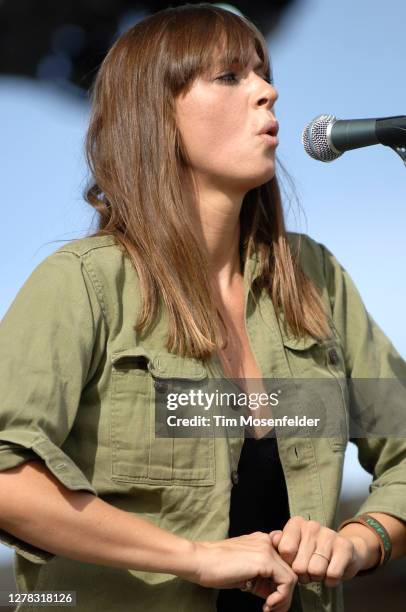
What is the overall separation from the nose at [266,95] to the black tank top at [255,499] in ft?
2.51

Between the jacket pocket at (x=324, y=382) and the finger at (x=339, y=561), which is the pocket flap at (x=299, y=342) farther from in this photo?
the finger at (x=339, y=561)

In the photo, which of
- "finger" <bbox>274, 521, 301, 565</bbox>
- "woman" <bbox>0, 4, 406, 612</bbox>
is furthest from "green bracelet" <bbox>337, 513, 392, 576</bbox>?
"finger" <bbox>274, 521, 301, 565</bbox>

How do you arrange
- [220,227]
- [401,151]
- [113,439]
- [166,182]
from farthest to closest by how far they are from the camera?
[220,227], [166,182], [113,439], [401,151]

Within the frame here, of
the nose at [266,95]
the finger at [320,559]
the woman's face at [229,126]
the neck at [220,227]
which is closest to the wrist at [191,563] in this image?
the finger at [320,559]

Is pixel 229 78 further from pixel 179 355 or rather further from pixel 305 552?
pixel 305 552

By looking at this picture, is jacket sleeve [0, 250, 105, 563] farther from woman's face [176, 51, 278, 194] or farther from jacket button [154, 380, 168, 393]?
woman's face [176, 51, 278, 194]

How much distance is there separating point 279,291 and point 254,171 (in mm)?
306

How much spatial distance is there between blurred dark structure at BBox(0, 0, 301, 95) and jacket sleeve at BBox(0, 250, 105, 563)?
1.58m

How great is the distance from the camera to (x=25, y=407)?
1795 mm

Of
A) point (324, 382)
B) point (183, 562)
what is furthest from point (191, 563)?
point (324, 382)

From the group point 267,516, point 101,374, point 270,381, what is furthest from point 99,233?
point 267,516

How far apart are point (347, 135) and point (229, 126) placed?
470 mm

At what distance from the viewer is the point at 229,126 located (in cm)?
220

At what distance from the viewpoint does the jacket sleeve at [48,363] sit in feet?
5.80
